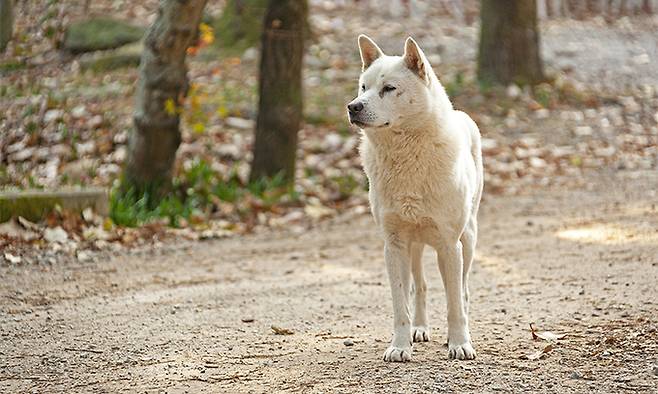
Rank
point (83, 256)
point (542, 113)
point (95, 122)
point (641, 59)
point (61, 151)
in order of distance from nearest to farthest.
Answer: point (83, 256)
point (61, 151)
point (95, 122)
point (542, 113)
point (641, 59)

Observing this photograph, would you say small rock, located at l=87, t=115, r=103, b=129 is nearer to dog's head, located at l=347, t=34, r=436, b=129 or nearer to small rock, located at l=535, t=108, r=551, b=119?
small rock, located at l=535, t=108, r=551, b=119

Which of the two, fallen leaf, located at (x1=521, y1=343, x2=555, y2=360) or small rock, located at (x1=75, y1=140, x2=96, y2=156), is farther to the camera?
small rock, located at (x1=75, y1=140, x2=96, y2=156)

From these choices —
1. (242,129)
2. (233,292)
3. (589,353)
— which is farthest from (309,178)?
(589,353)

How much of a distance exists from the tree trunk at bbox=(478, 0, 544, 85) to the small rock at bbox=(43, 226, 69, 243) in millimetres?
7211

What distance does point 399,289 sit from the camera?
490cm

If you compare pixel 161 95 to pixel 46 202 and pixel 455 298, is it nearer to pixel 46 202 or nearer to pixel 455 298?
pixel 46 202

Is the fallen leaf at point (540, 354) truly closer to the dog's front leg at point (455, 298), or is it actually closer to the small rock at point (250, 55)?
the dog's front leg at point (455, 298)

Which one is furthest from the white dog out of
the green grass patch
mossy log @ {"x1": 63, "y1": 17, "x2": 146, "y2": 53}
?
mossy log @ {"x1": 63, "y1": 17, "x2": 146, "y2": 53}

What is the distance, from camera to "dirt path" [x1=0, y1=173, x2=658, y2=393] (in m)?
4.56

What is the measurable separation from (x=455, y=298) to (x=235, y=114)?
7351 mm

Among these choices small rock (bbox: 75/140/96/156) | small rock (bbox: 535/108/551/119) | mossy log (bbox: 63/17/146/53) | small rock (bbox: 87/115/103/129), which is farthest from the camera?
mossy log (bbox: 63/17/146/53)

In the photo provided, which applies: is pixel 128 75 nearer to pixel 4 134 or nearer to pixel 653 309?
pixel 4 134

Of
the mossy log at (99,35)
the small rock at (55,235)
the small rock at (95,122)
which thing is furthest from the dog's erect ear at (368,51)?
the mossy log at (99,35)

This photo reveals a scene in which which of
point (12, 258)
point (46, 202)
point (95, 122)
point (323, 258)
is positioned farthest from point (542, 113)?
point (12, 258)
